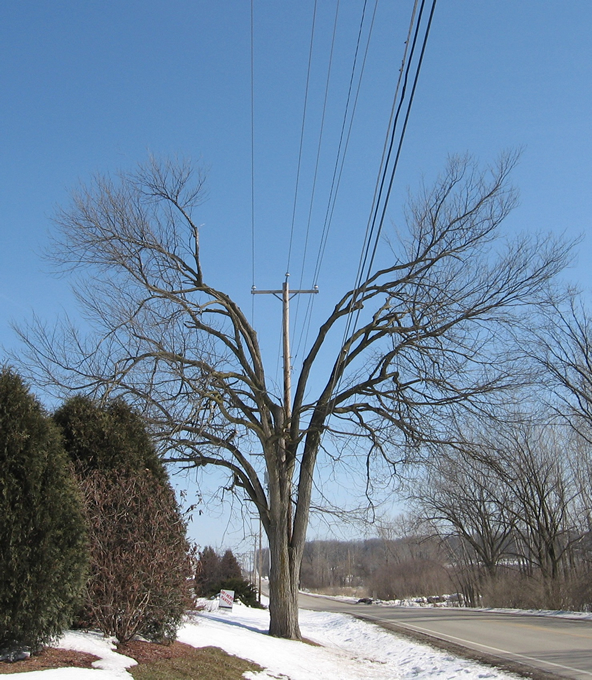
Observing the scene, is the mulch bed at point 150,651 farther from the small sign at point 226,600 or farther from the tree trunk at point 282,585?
the small sign at point 226,600

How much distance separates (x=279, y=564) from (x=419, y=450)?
4055 mm

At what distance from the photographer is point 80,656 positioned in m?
6.47

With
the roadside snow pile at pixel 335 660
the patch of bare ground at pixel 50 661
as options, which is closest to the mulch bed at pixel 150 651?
the patch of bare ground at pixel 50 661

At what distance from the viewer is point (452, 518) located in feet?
133

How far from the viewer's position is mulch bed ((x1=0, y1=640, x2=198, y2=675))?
5.79 metres

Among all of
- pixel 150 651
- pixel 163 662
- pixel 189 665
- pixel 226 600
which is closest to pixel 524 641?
pixel 189 665

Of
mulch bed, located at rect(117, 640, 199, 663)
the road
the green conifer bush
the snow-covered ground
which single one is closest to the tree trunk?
the snow-covered ground

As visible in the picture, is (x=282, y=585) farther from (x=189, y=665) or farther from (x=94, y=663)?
(x=94, y=663)

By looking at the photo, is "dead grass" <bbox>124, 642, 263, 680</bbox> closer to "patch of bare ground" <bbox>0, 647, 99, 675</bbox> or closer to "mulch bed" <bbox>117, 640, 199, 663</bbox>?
"mulch bed" <bbox>117, 640, 199, 663</bbox>

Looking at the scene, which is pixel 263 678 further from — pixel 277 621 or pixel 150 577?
pixel 277 621

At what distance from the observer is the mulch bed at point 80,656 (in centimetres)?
579

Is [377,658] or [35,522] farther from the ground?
[35,522]

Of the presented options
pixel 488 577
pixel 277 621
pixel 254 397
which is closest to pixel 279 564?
pixel 277 621

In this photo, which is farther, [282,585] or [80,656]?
[282,585]
